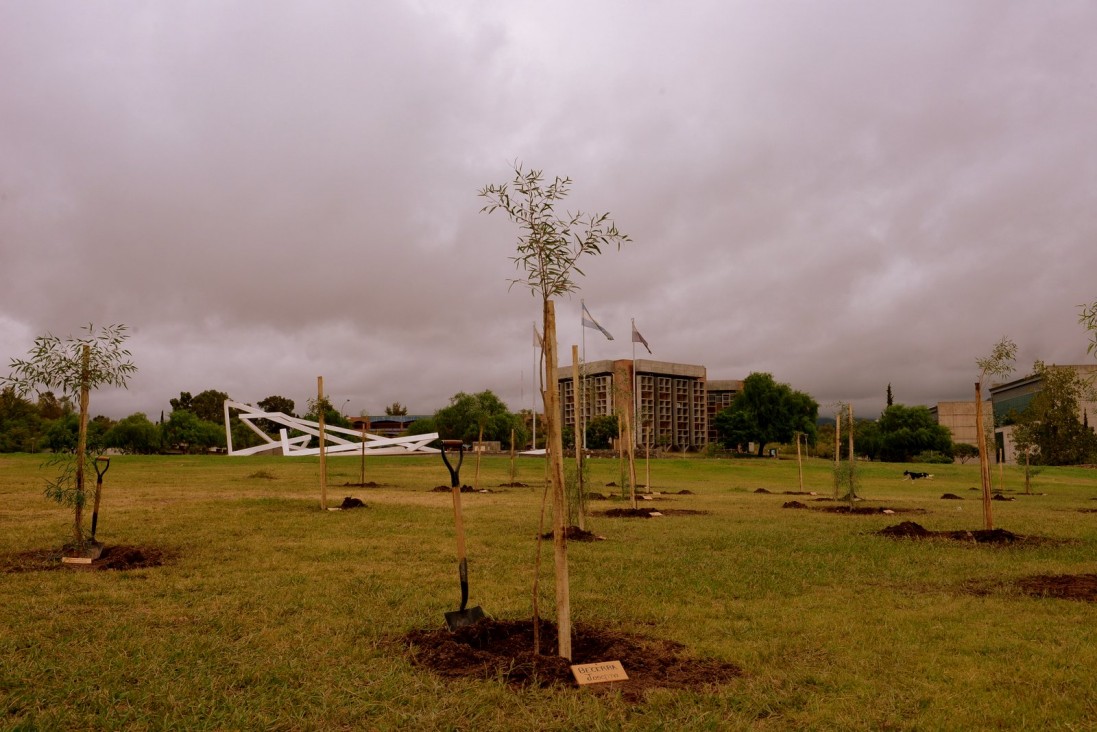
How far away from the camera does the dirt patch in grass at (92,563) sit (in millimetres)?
11258

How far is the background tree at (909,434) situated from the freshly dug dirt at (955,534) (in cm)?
8288

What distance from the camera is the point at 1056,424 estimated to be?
54.9m

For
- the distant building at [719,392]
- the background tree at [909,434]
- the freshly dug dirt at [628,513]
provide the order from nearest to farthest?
the freshly dug dirt at [628,513], the background tree at [909,434], the distant building at [719,392]

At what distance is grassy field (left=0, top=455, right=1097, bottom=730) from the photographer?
5.54 meters

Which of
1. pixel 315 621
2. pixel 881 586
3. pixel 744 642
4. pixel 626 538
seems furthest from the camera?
pixel 626 538

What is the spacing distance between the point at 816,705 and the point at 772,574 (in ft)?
19.6

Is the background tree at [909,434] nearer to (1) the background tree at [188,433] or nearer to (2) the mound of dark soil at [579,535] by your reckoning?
(2) the mound of dark soil at [579,535]

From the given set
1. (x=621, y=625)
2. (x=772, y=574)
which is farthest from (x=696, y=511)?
(x=621, y=625)

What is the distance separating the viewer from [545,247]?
7000mm

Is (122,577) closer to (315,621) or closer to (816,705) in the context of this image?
(315,621)

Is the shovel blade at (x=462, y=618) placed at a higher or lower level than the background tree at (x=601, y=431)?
lower

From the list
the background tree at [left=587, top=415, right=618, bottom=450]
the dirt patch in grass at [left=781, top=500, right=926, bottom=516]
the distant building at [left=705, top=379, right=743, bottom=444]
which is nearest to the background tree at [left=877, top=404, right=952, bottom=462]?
the background tree at [left=587, top=415, right=618, bottom=450]

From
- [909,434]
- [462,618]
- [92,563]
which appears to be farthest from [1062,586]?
[909,434]

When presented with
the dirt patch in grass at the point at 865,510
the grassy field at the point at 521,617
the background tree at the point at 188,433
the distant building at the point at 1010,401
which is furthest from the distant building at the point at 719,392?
the grassy field at the point at 521,617
